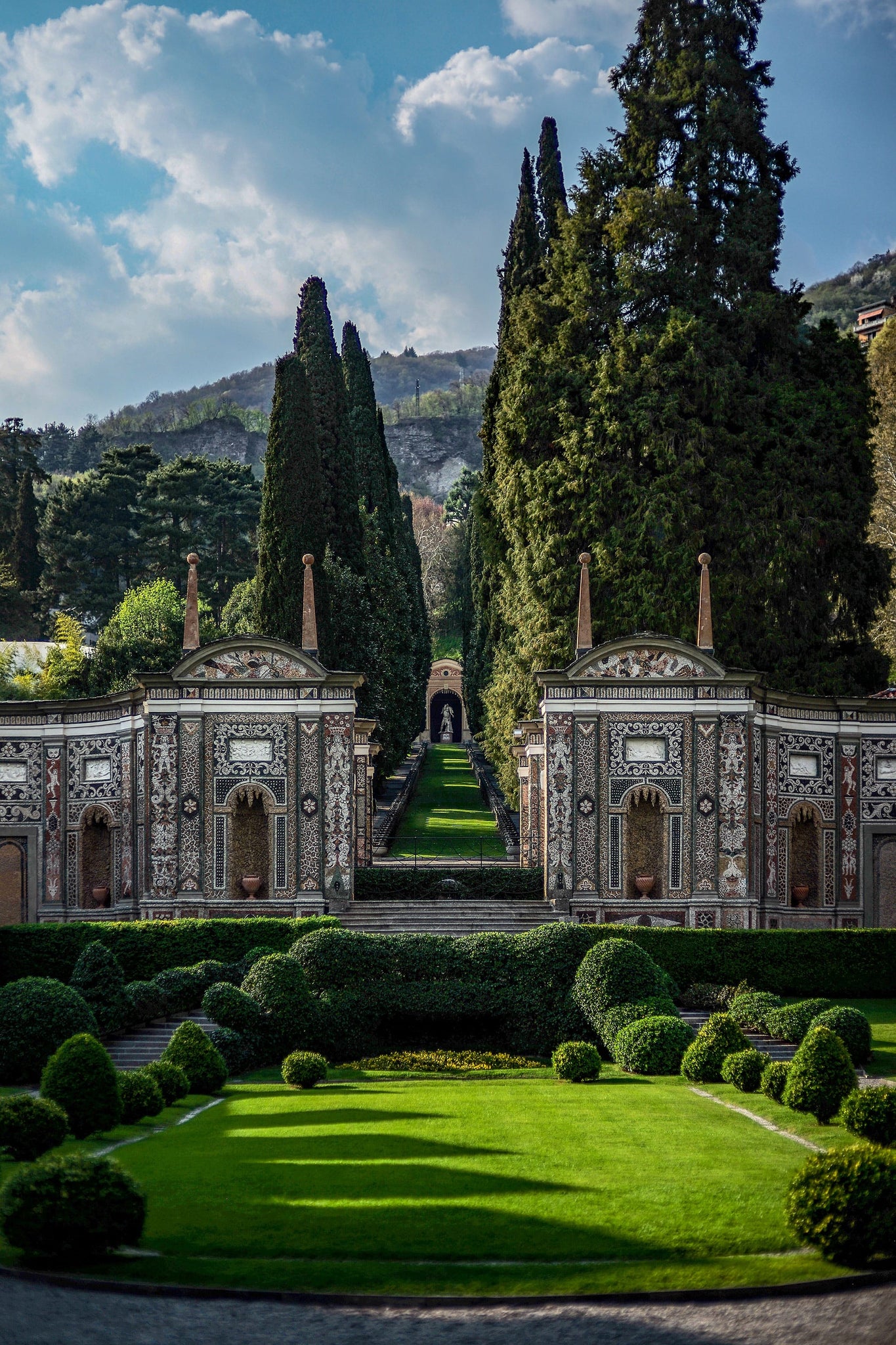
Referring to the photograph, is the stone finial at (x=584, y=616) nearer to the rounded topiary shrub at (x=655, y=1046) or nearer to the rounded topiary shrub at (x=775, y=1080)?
the rounded topiary shrub at (x=655, y=1046)

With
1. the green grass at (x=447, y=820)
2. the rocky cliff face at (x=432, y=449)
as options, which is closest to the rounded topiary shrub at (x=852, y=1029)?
the green grass at (x=447, y=820)

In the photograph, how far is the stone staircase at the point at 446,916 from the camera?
106 feet

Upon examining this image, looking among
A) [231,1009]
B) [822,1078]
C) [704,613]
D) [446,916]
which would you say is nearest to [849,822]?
[704,613]

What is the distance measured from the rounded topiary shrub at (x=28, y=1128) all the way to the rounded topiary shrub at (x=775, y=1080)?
9.42 m

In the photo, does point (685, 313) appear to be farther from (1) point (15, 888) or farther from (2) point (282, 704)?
(1) point (15, 888)

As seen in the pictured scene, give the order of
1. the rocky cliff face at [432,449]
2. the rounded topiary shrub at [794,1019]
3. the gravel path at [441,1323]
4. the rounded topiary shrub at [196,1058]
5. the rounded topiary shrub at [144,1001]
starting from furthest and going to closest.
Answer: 1. the rocky cliff face at [432,449]
2. the rounded topiary shrub at [144,1001]
3. the rounded topiary shrub at [794,1019]
4. the rounded topiary shrub at [196,1058]
5. the gravel path at [441,1323]

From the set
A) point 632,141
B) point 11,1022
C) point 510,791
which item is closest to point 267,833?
point 11,1022

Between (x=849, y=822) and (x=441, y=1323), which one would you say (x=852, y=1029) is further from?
(x=441, y=1323)

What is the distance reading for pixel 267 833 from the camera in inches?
1347

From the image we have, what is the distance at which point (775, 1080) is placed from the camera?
68.3ft

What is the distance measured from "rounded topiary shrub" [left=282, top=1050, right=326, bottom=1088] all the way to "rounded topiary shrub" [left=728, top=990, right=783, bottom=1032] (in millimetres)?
7246

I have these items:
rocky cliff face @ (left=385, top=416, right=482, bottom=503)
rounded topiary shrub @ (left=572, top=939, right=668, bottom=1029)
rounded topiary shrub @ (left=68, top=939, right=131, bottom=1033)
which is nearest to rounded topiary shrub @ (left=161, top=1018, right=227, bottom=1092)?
rounded topiary shrub @ (left=68, top=939, right=131, bottom=1033)

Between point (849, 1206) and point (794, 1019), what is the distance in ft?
41.2

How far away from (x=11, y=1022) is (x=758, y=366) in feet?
98.0
